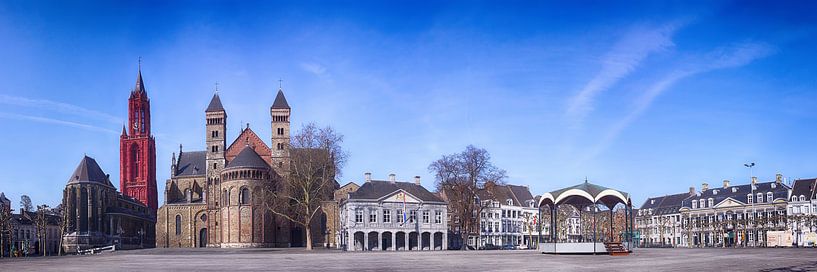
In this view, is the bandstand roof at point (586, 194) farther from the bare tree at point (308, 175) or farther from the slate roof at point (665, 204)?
the slate roof at point (665, 204)

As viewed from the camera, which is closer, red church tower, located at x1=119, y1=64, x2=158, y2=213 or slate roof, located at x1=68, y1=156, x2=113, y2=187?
slate roof, located at x1=68, y1=156, x2=113, y2=187

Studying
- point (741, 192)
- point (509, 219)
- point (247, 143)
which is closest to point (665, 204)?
point (741, 192)

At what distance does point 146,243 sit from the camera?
435 feet

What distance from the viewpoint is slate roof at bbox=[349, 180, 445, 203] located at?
91.4 m

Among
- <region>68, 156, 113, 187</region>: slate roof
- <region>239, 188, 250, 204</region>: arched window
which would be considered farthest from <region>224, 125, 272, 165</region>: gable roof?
<region>68, 156, 113, 187</region>: slate roof

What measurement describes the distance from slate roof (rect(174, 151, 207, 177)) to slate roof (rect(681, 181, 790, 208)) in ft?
267

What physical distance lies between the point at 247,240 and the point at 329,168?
1925 cm

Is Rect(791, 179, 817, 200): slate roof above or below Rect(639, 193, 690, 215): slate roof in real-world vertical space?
above

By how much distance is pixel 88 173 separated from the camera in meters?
110

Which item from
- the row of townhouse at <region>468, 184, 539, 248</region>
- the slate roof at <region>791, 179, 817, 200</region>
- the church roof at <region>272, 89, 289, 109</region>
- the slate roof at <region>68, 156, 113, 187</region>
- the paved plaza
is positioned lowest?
the row of townhouse at <region>468, 184, 539, 248</region>

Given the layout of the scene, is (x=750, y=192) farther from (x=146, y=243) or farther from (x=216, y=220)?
(x=146, y=243)

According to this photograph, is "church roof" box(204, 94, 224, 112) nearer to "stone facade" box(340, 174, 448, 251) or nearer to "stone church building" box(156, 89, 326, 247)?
"stone church building" box(156, 89, 326, 247)

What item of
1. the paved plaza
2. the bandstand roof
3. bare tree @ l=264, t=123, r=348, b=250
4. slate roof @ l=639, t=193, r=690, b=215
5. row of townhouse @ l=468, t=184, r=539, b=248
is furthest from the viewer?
slate roof @ l=639, t=193, r=690, b=215

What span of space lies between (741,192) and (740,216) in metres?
4.89
